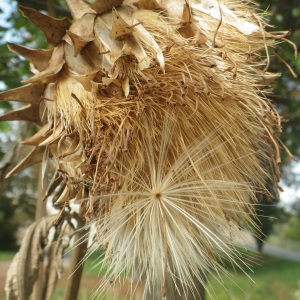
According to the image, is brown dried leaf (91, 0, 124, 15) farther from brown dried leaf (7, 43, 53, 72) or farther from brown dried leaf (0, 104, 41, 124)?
brown dried leaf (0, 104, 41, 124)

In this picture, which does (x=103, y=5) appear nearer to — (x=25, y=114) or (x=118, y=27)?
(x=118, y=27)

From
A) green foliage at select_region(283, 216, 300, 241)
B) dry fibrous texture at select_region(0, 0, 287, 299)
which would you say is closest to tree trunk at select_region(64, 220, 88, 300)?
dry fibrous texture at select_region(0, 0, 287, 299)

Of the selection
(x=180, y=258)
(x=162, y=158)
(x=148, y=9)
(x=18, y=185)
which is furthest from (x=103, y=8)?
(x=18, y=185)

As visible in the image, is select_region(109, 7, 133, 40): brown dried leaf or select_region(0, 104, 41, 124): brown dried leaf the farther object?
select_region(0, 104, 41, 124): brown dried leaf

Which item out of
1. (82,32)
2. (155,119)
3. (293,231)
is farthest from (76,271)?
(293,231)

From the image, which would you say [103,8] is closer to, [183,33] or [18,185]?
[183,33]

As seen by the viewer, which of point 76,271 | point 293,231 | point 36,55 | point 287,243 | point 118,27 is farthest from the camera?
point 287,243
